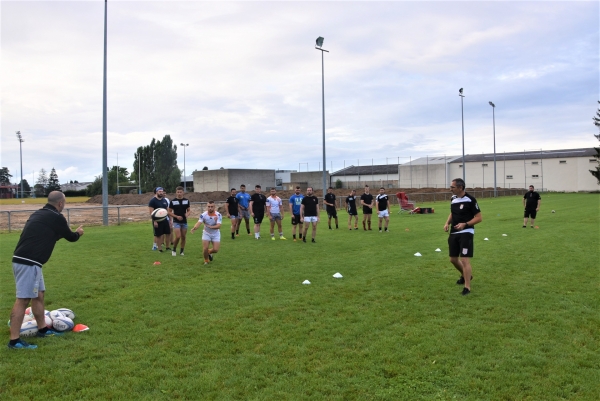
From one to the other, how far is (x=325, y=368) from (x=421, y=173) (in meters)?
76.4

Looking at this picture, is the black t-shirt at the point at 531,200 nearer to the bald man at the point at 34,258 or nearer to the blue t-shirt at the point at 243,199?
the blue t-shirt at the point at 243,199

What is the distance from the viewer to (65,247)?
14.2 metres

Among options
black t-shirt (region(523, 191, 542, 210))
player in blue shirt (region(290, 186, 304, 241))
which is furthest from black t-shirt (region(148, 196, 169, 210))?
black t-shirt (region(523, 191, 542, 210))

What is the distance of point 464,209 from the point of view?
7.90 m

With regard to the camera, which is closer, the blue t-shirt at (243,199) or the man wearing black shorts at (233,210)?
the man wearing black shorts at (233,210)

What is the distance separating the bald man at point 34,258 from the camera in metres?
5.41

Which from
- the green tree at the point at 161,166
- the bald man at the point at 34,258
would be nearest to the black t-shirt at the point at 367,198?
the bald man at the point at 34,258

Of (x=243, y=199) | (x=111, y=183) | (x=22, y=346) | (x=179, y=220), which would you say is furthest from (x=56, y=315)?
(x=111, y=183)

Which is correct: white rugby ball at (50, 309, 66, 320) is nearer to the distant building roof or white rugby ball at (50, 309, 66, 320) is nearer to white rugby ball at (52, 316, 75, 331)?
white rugby ball at (52, 316, 75, 331)

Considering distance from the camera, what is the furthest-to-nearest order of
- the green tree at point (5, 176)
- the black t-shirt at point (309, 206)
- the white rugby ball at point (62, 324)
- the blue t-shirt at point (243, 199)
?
1. the green tree at point (5, 176)
2. the blue t-shirt at point (243, 199)
3. the black t-shirt at point (309, 206)
4. the white rugby ball at point (62, 324)

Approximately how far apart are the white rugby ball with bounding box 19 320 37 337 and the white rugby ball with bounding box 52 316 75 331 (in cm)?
23

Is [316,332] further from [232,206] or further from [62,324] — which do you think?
[232,206]

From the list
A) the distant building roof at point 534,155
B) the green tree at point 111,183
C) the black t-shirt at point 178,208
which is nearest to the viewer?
the black t-shirt at point 178,208

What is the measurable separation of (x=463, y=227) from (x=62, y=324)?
20.5 feet
